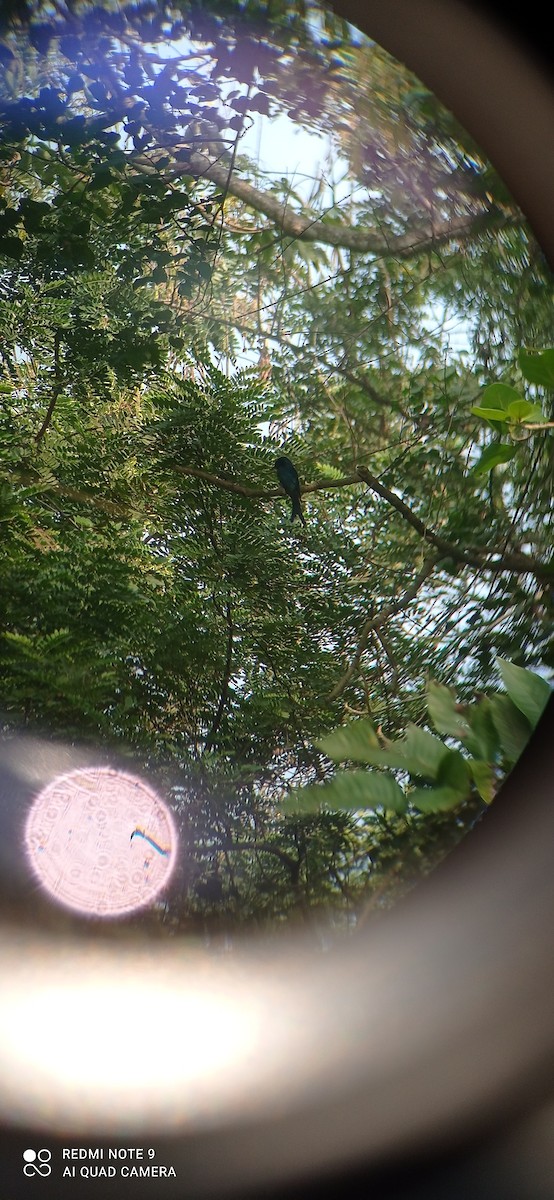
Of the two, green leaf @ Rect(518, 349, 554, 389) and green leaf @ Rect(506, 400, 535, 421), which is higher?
green leaf @ Rect(518, 349, 554, 389)

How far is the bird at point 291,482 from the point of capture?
688 mm

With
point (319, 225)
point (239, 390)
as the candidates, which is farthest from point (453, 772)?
point (319, 225)

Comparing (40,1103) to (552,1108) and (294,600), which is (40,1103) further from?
(294,600)

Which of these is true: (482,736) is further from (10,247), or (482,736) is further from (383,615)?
(10,247)

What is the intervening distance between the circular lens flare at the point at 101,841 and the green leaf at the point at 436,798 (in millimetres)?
307

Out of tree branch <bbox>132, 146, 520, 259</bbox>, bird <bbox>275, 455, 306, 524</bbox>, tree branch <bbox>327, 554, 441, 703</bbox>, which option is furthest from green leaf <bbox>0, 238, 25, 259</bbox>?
tree branch <bbox>327, 554, 441, 703</bbox>

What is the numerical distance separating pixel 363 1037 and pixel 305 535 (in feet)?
1.46

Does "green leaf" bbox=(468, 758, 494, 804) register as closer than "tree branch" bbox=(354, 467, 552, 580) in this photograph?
Yes

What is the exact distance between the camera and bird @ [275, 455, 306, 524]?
0.69 meters

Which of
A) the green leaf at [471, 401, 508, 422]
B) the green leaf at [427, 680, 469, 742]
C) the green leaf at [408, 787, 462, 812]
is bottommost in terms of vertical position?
the green leaf at [408, 787, 462, 812]

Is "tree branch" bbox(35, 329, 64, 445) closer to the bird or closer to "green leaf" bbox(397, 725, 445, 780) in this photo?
the bird

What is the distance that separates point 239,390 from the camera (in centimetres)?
69

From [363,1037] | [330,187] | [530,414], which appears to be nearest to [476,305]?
[330,187]

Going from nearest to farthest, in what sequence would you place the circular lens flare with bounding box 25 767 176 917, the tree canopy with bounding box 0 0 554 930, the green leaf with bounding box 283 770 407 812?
the green leaf with bounding box 283 770 407 812
the circular lens flare with bounding box 25 767 176 917
the tree canopy with bounding box 0 0 554 930
